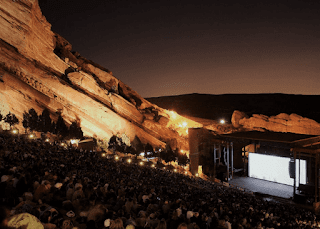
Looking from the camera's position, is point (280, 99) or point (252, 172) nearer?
point (252, 172)

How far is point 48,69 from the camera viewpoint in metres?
36.4

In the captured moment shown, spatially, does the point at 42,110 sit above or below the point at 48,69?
below

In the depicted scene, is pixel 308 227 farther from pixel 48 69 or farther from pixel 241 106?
pixel 241 106

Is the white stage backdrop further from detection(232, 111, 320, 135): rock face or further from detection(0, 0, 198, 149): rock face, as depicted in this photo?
detection(232, 111, 320, 135): rock face

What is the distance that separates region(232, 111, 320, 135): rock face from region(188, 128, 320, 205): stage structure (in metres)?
12.5

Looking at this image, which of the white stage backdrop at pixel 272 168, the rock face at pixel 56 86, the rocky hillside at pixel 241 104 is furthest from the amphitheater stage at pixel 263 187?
the rocky hillside at pixel 241 104

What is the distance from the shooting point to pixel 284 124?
40094mm

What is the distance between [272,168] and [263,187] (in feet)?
9.45

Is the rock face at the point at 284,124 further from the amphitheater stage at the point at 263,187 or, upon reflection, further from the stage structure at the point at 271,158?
the amphitheater stage at the point at 263,187

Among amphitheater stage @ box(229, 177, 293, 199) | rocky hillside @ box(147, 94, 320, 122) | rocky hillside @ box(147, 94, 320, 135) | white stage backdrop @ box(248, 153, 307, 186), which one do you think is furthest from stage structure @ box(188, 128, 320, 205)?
rocky hillside @ box(147, 94, 320, 122)

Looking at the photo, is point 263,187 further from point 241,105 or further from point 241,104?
point 241,104

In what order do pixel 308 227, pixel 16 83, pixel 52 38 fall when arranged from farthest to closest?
pixel 52 38 → pixel 16 83 → pixel 308 227

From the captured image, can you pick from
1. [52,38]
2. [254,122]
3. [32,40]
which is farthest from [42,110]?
[254,122]

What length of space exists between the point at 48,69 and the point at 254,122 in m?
39.3
